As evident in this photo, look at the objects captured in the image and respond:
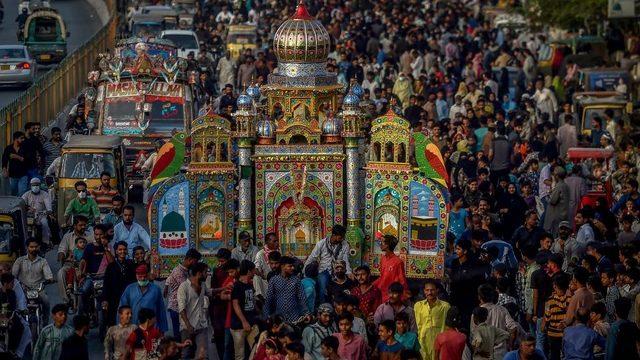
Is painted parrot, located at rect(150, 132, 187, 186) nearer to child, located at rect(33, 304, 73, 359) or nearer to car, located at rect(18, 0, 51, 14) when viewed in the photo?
child, located at rect(33, 304, 73, 359)

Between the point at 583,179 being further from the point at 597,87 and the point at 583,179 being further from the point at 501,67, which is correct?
the point at 501,67

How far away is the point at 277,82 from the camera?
28.2 meters

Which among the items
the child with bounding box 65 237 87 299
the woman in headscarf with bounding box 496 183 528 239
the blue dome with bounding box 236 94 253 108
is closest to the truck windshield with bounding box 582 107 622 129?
the woman in headscarf with bounding box 496 183 528 239

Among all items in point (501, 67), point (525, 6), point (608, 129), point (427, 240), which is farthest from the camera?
point (525, 6)

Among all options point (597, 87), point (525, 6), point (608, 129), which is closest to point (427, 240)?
point (608, 129)

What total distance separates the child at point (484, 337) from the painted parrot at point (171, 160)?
6.70 metres

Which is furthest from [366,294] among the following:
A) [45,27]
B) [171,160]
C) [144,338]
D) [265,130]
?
[45,27]

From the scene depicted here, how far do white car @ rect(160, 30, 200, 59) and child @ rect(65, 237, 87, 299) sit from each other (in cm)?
2710

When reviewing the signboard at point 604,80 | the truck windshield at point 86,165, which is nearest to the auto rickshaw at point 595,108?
the signboard at point 604,80

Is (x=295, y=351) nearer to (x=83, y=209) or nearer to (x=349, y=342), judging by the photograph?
(x=349, y=342)

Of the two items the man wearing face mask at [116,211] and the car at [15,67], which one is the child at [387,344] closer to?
the man wearing face mask at [116,211]

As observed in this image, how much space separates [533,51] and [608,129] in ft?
53.4

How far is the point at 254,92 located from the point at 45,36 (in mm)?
31342

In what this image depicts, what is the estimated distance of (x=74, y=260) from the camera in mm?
26203
